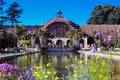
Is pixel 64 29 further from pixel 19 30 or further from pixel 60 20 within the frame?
pixel 19 30

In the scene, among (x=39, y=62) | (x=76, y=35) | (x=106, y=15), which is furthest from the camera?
(x=106, y=15)

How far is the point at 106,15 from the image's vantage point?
362ft

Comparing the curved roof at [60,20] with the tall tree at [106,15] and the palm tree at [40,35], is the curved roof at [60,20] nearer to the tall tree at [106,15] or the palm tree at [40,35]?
the tall tree at [106,15]

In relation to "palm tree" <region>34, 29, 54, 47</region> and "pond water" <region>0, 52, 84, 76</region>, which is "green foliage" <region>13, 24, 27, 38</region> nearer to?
"palm tree" <region>34, 29, 54, 47</region>

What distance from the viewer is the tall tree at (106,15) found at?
354 ft

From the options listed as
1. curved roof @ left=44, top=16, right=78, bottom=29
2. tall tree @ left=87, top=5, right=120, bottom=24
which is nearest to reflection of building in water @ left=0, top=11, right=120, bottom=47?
curved roof @ left=44, top=16, right=78, bottom=29

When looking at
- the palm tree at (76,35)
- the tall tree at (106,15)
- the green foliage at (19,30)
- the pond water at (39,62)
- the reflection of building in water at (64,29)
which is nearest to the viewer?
the pond water at (39,62)

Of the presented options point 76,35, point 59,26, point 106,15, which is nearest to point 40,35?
point 76,35

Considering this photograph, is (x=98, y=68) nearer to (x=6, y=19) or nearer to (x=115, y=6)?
(x=6, y=19)

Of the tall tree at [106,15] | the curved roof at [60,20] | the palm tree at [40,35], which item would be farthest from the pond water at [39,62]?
the tall tree at [106,15]

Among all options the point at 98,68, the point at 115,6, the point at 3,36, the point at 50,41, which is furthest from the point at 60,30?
the point at 98,68

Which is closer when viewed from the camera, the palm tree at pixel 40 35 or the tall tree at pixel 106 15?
the palm tree at pixel 40 35

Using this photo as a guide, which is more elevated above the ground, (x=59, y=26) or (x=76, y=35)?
(x=59, y=26)

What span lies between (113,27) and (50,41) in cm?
2073
